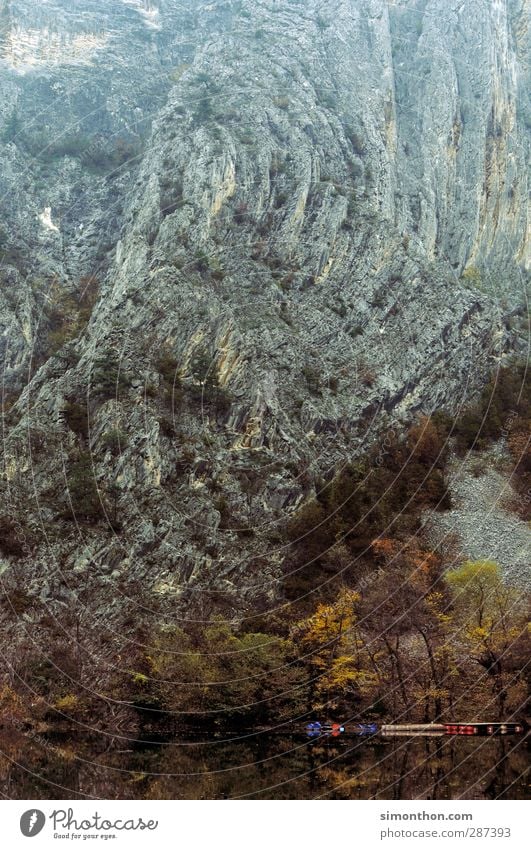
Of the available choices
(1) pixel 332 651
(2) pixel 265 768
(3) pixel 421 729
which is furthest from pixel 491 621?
(2) pixel 265 768

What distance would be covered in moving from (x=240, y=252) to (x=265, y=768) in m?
35.6

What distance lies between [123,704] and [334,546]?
14.9 meters

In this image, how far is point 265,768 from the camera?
118 ft

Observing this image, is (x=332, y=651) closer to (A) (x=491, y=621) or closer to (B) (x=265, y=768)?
(A) (x=491, y=621)

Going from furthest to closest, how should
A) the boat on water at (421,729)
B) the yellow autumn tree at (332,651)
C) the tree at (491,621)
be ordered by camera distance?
the yellow autumn tree at (332,651) → the tree at (491,621) → the boat on water at (421,729)

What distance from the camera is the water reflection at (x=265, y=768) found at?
3250 centimetres

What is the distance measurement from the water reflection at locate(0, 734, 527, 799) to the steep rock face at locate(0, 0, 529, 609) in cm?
1005

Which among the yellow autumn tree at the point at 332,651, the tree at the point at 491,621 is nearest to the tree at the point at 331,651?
the yellow autumn tree at the point at 332,651

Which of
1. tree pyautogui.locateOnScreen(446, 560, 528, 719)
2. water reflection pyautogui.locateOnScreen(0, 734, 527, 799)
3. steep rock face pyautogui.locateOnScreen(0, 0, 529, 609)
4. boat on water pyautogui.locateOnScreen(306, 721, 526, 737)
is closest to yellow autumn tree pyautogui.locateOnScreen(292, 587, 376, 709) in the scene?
boat on water pyautogui.locateOnScreen(306, 721, 526, 737)

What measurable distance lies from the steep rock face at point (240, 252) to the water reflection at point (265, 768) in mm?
10050

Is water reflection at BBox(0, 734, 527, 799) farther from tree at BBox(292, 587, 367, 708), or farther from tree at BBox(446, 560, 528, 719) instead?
tree at BBox(446, 560, 528, 719)

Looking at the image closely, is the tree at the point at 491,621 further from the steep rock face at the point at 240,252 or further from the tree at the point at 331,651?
the steep rock face at the point at 240,252

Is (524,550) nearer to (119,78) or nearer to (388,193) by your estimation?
(388,193)

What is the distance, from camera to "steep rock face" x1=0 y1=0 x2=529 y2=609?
52531mm
